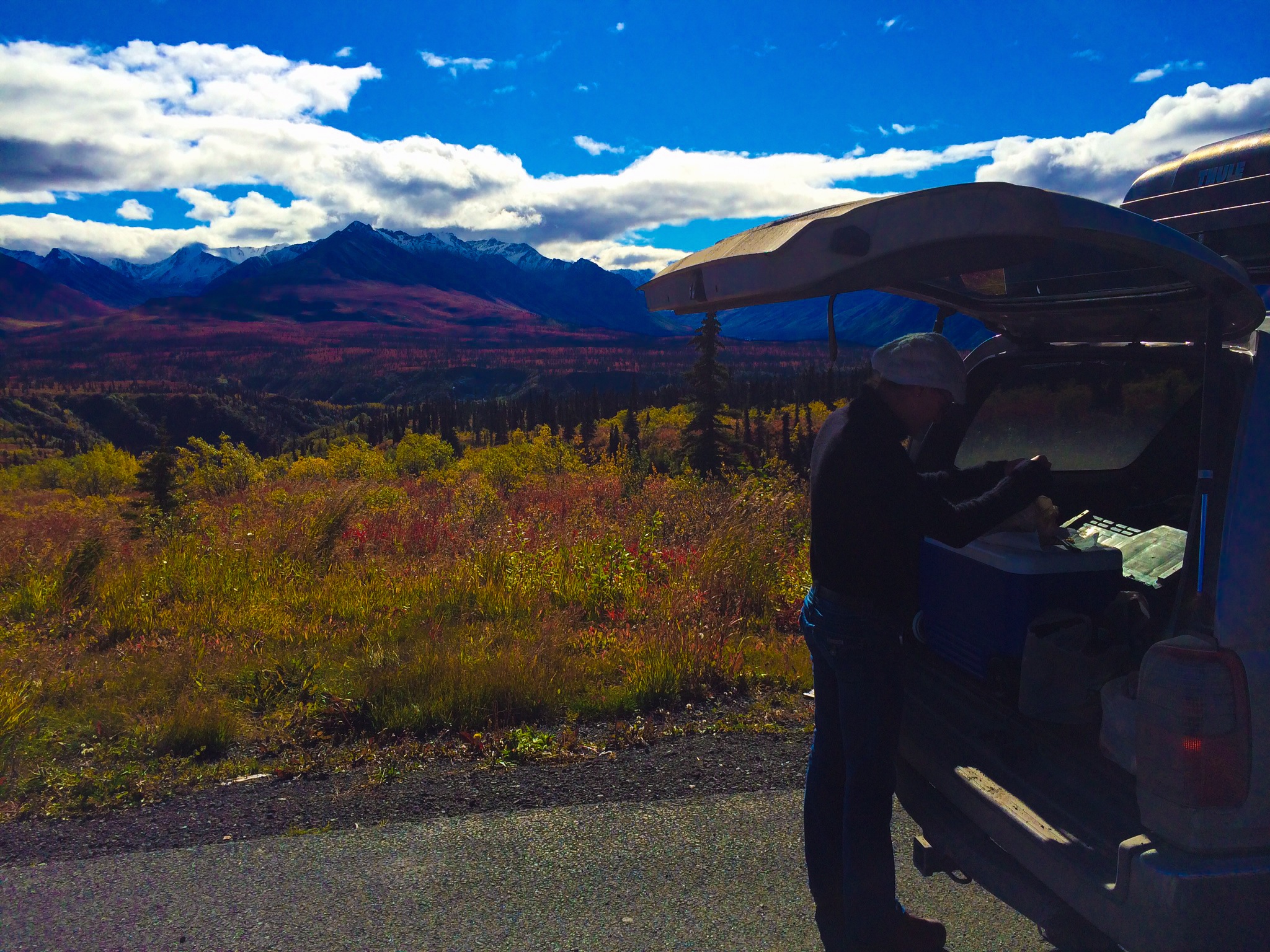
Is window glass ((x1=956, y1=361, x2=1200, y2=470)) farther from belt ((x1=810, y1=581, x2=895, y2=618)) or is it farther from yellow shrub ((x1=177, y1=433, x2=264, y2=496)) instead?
yellow shrub ((x1=177, y1=433, x2=264, y2=496))

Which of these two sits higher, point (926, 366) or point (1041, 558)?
point (926, 366)

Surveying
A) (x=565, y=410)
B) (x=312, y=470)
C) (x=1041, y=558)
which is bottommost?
(x=565, y=410)

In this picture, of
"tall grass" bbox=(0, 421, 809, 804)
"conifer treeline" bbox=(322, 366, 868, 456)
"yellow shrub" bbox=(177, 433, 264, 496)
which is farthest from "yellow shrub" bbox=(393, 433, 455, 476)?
"tall grass" bbox=(0, 421, 809, 804)

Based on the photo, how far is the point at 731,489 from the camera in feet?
32.2

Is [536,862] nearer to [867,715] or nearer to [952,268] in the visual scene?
[867,715]

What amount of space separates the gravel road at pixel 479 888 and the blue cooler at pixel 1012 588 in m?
0.88

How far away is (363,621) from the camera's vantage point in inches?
217

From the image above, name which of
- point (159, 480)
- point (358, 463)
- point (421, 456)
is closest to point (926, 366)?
point (159, 480)

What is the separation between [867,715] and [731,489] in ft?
24.0

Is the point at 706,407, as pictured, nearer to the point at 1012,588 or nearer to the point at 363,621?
the point at 363,621

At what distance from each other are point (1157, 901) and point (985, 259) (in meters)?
1.77

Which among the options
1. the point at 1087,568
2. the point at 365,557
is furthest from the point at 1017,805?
the point at 365,557

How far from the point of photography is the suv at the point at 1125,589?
1.96 meters

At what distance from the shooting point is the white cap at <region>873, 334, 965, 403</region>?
2.38m
